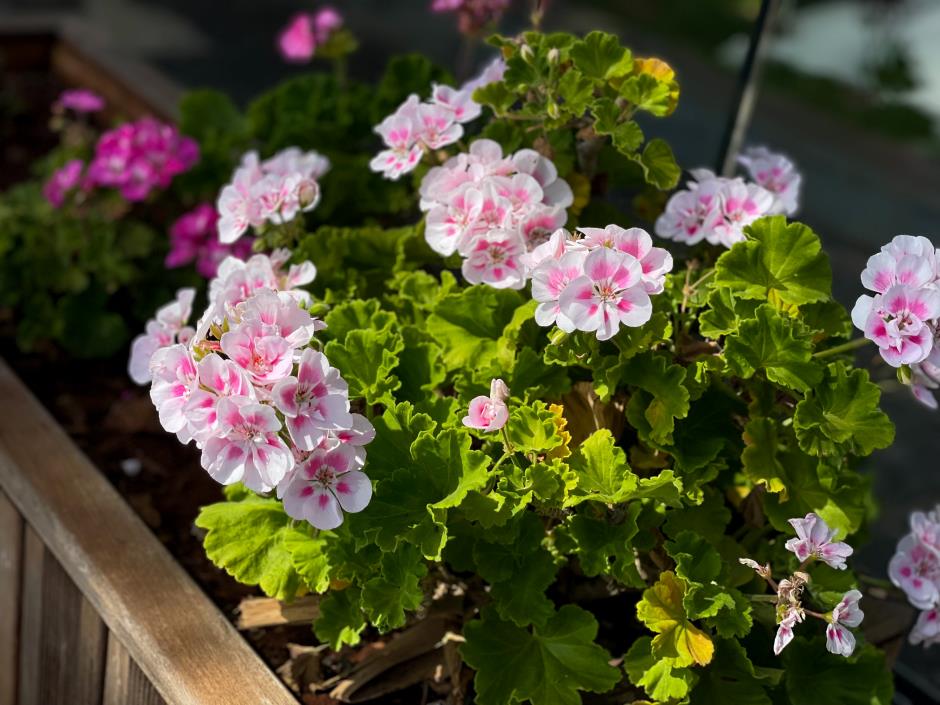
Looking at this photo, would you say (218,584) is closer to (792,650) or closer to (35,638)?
(35,638)

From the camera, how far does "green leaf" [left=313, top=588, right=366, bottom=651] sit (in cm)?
146

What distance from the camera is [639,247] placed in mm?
1335

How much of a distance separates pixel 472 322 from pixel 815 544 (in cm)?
50

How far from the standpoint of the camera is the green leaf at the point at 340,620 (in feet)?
4.79

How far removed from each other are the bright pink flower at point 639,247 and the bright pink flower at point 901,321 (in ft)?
0.68

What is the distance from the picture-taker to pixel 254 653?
1506 mm

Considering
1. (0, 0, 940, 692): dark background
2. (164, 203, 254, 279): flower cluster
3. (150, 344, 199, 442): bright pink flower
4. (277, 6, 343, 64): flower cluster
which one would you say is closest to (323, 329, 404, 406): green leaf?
(150, 344, 199, 442): bright pink flower

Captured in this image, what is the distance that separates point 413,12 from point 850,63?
225 cm

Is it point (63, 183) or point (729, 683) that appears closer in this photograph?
point (729, 683)

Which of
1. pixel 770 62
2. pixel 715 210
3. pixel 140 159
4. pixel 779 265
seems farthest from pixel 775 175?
pixel 770 62

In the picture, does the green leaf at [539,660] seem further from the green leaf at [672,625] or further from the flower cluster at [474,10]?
the flower cluster at [474,10]

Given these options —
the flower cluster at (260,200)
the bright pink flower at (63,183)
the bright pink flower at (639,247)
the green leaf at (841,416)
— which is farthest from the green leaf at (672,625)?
the bright pink flower at (63,183)

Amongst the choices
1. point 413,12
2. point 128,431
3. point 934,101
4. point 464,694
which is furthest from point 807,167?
point 464,694

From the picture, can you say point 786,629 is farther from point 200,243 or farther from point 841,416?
point 200,243
